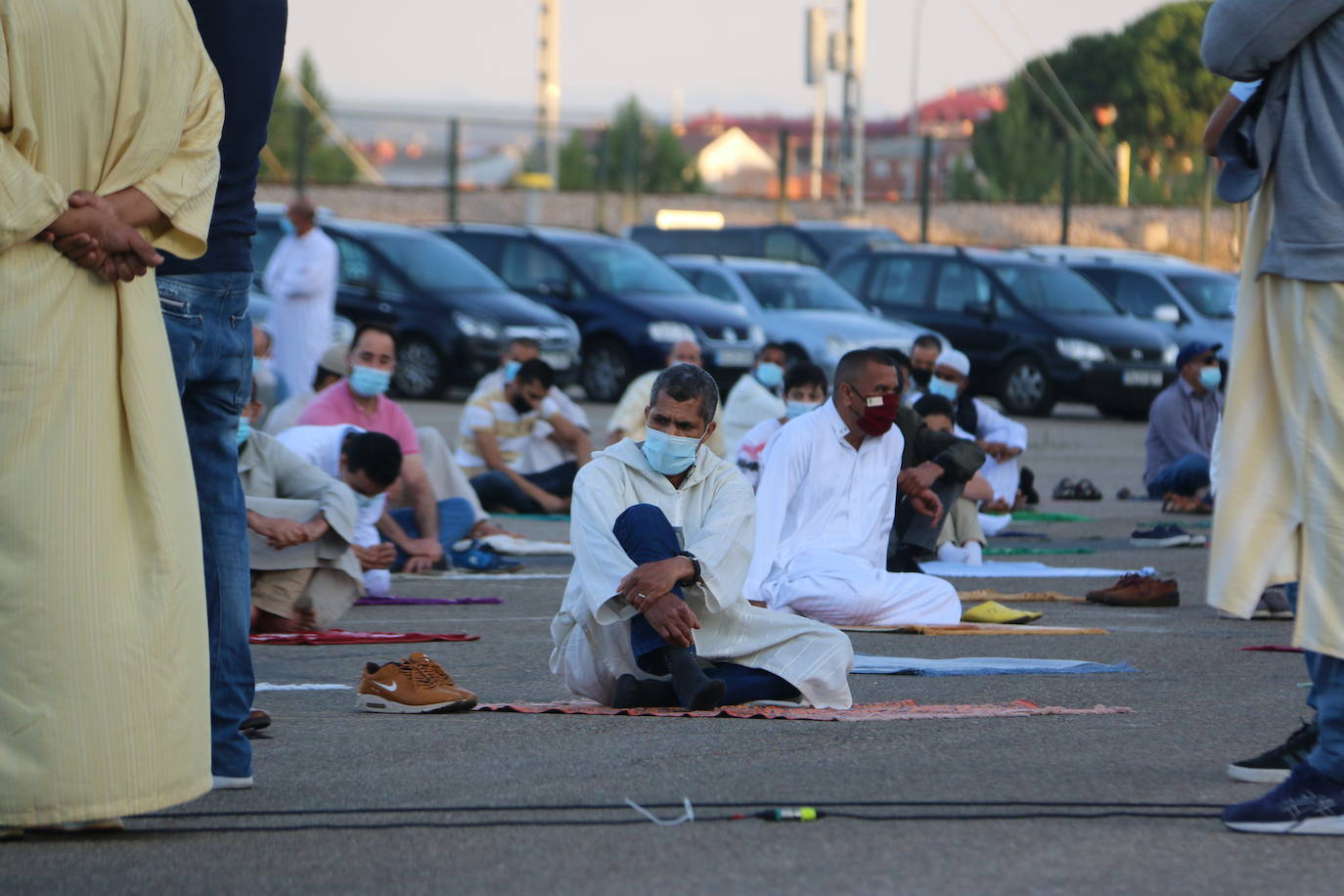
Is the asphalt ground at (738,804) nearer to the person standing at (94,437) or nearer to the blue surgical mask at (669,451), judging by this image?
the person standing at (94,437)

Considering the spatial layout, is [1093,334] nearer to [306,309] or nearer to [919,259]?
[919,259]

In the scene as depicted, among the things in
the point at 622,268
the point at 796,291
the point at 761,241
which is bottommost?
the point at 796,291

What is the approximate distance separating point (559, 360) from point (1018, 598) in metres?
14.5

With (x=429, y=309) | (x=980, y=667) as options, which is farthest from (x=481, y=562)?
(x=429, y=309)

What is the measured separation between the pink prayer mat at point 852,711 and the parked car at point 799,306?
17517 millimetres

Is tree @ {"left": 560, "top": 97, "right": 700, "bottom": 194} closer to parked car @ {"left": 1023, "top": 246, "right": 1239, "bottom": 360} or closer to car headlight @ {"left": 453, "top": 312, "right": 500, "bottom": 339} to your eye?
parked car @ {"left": 1023, "top": 246, "right": 1239, "bottom": 360}

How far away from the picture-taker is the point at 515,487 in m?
15.3

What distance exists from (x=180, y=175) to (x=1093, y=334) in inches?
846

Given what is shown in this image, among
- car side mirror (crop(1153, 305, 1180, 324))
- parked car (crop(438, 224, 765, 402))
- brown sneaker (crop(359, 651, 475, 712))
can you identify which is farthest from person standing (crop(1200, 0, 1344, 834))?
car side mirror (crop(1153, 305, 1180, 324))

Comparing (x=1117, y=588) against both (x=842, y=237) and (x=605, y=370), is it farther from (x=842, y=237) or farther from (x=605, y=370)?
(x=842, y=237)

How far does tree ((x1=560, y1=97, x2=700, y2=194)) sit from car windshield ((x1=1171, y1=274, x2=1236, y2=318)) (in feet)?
59.0

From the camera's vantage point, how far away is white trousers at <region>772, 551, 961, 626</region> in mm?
9461

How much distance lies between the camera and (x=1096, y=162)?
173ft

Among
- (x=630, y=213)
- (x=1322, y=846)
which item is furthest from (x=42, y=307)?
(x=630, y=213)
